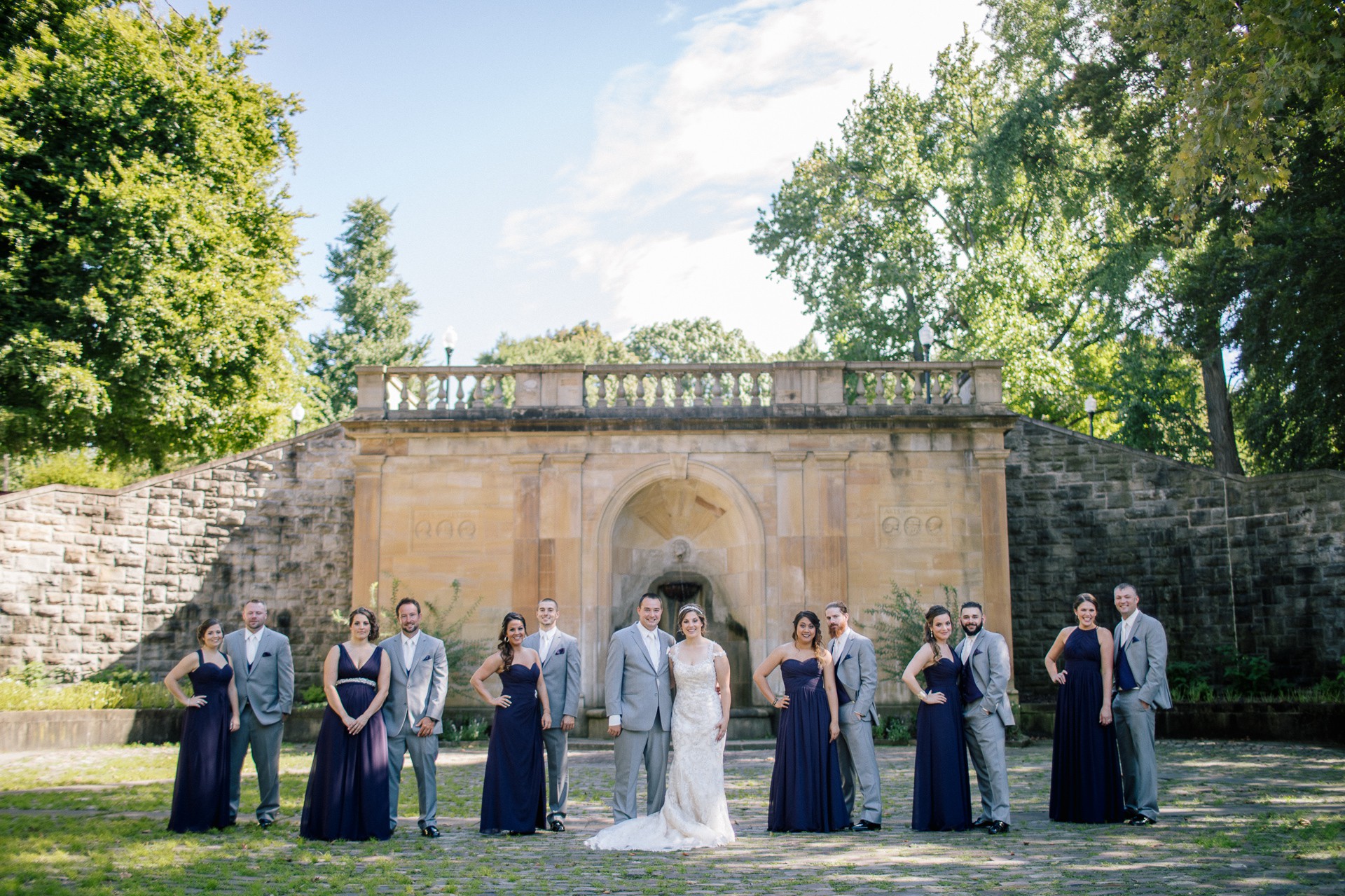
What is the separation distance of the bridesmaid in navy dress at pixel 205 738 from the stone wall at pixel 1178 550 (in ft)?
51.7

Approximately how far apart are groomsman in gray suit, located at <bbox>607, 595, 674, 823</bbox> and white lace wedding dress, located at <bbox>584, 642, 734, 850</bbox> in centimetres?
15

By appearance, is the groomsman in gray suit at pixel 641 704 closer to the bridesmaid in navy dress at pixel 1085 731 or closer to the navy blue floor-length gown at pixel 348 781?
the navy blue floor-length gown at pixel 348 781

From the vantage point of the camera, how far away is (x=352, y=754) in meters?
8.62

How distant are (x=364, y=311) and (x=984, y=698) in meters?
39.0

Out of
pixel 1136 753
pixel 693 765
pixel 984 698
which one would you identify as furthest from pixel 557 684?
pixel 1136 753

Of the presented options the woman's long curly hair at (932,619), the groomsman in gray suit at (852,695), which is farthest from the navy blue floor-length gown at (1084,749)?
the groomsman in gray suit at (852,695)

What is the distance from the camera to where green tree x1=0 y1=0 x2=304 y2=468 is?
20.8 meters

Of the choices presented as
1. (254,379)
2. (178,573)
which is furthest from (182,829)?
(254,379)

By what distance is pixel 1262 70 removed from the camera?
33.7 feet

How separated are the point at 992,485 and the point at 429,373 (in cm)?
932

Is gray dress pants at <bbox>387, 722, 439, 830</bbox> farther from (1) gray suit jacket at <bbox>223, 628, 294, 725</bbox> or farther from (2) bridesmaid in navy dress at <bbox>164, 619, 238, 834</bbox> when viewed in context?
(2) bridesmaid in navy dress at <bbox>164, 619, 238, 834</bbox>

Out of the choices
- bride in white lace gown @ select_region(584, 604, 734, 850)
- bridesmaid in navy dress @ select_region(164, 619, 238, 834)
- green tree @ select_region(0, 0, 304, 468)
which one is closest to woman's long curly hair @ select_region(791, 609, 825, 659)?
bride in white lace gown @ select_region(584, 604, 734, 850)

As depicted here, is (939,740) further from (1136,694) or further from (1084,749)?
(1136,694)

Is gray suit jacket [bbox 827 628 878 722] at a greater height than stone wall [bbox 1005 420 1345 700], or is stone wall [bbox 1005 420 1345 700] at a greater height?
stone wall [bbox 1005 420 1345 700]
